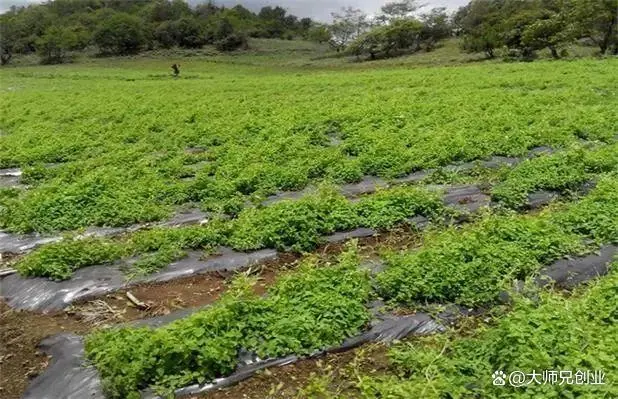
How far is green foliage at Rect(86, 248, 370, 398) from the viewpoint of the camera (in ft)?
16.9

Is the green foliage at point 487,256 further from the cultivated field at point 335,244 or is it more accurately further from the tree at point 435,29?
the tree at point 435,29

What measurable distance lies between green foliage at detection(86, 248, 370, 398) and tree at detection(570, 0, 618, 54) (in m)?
39.2

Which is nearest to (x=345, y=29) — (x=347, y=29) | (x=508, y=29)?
(x=347, y=29)

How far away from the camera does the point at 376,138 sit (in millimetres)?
13945

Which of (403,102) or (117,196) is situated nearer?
(117,196)

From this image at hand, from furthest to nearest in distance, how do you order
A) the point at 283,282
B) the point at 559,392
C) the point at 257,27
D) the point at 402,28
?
the point at 257,27 < the point at 402,28 < the point at 283,282 < the point at 559,392

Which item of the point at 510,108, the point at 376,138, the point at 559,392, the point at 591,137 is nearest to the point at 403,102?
the point at 510,108

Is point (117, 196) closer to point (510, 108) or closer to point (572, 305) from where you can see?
point (572, 305)

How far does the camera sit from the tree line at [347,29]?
40125 mm

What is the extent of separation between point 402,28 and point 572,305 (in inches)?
2539

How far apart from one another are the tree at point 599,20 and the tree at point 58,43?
59696mm

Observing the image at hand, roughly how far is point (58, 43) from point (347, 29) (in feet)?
138

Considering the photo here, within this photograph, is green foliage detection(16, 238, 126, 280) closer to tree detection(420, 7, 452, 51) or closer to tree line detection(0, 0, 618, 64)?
tree line detection(0, 0, 618, 64)

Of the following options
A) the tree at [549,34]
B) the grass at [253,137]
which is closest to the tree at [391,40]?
the tree at [549,34]
